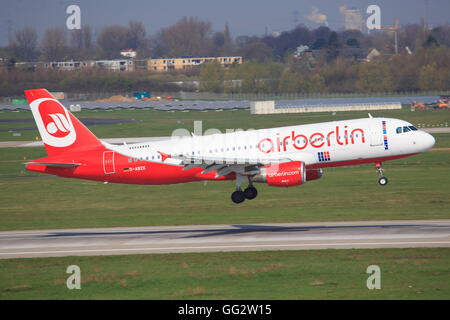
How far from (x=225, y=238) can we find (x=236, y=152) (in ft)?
23.2

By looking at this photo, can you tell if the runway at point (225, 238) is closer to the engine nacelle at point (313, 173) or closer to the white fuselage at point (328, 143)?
the engine nacelle at point (313, 173)

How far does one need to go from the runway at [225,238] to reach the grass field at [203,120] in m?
74.1

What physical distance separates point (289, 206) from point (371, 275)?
1037 inches

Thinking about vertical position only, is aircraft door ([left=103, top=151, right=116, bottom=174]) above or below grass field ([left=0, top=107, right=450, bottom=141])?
below

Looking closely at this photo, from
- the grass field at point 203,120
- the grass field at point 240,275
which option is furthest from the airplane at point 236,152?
the grass field at point 203,120

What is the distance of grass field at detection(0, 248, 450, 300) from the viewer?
32719mm

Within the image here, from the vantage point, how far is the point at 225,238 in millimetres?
46344

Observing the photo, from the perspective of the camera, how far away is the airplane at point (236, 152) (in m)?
48.7

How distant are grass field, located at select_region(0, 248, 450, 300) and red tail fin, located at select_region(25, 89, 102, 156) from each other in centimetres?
1368

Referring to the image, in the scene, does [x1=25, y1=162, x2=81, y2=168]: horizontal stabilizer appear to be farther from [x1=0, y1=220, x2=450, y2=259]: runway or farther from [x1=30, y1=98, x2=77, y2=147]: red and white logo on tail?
[x1=0, y1=220, x2=450, y2=259]: runway

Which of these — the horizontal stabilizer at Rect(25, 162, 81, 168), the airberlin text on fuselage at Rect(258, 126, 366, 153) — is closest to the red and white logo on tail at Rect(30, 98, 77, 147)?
the horizontal stabilizer at Rect(25, 162, 81, 168)

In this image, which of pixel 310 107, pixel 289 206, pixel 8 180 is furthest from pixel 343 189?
pixel 310 107

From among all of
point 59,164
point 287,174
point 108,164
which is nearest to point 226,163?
point 287,174

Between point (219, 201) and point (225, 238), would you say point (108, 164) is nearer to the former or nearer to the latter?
point (225, 238)
